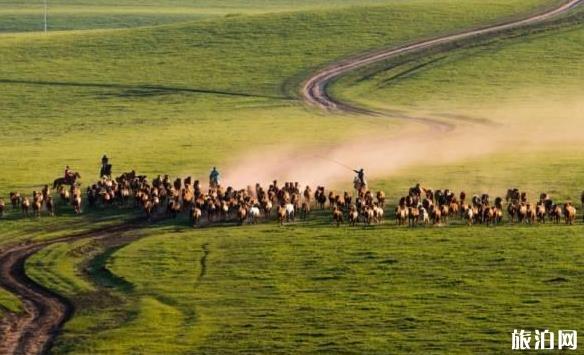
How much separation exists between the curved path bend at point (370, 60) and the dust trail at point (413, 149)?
14.7ft

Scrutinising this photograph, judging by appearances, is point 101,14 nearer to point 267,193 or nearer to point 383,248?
point 267,193

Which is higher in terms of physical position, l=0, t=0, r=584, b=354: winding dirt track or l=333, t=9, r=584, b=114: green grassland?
l=333, t=9, r=584, b=114: green grassland

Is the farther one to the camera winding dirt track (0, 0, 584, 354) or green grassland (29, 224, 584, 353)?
winding dirt track (0, 0, 584, 354)

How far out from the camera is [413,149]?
241ft

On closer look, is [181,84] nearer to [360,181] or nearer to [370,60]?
[370,60]

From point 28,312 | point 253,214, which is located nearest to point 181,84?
point 253,214

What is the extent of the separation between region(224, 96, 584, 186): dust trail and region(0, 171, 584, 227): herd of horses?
198 inches

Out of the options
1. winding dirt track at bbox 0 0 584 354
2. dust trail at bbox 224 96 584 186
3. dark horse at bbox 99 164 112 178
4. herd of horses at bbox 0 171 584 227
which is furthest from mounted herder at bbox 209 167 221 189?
winding dirt track at bbox 0 0 584 354

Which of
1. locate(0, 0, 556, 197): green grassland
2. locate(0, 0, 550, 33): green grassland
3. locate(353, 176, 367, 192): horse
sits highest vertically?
locate(0, 0, 550, 33): green grassland

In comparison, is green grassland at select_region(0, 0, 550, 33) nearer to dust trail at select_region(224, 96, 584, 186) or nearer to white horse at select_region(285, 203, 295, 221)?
dust trail at select_region(224, 96, 584, 186)

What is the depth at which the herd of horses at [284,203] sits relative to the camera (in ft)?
177

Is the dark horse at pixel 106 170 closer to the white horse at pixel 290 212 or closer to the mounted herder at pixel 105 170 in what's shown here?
the mounted herder at pixel 105 170

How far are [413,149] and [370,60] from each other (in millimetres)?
27448

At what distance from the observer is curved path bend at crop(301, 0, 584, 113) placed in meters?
90.1
